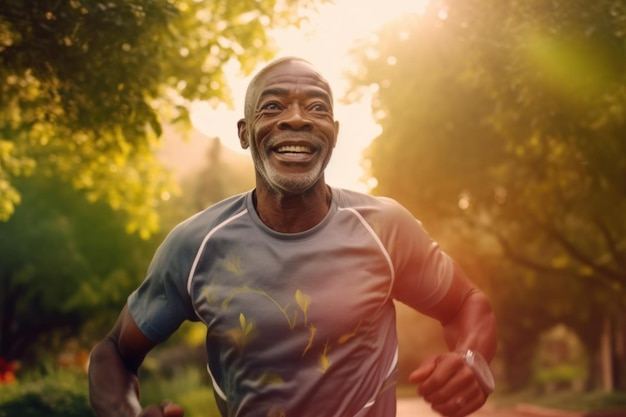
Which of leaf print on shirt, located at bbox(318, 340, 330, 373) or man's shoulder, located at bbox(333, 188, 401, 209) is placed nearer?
leaf print on shirt, located at bbox(318, 340, 330, 373)

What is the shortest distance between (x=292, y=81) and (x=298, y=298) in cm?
76

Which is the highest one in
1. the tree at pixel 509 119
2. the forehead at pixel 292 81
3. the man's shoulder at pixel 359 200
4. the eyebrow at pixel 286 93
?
the forehead at pixel 292 81

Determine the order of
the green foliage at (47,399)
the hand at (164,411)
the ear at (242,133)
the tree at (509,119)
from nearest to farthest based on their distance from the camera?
the hand at (164,411) → the ear at (242,133) → the tree at (509,119) → the green foliage at (47,399)

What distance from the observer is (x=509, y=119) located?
13.7 m

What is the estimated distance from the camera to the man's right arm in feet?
10.7

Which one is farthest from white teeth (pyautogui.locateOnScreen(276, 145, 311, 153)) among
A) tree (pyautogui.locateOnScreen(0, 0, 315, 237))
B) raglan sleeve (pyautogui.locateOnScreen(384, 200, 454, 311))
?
tree (pyautogui.locateOnScreen(0, 0, 315, 237))

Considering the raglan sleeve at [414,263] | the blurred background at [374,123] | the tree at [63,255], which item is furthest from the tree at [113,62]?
the tree at [63,255]

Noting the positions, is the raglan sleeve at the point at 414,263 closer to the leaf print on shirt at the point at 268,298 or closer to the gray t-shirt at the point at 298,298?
the gray t-shirt at the point at 298,298

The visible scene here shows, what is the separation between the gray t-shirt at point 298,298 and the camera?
3113mm

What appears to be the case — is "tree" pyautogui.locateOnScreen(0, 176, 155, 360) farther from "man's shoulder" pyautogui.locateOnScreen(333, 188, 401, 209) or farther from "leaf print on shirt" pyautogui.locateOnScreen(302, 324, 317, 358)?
"leaf print on shirt" pyautogui.locateOnScreen(302, 324, 317, 358)

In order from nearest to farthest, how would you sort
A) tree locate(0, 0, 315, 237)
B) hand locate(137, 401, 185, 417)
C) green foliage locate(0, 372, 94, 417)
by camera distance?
1. hand locate(137, 401, 185, 417)
2. tree locate(0, 0, 315, 237)
3. green foliage locate(0, 372, 94, 417)

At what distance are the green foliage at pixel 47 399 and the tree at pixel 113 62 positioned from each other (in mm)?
2503

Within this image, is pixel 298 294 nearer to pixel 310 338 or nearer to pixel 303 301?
pixel 303 301

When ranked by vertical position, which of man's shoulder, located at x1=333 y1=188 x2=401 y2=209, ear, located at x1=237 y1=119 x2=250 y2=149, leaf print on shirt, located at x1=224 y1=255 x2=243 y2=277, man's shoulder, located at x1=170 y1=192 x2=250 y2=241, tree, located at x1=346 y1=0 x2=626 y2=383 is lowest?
tree, located at x1=346 y1=0 x2=626 y2=383
